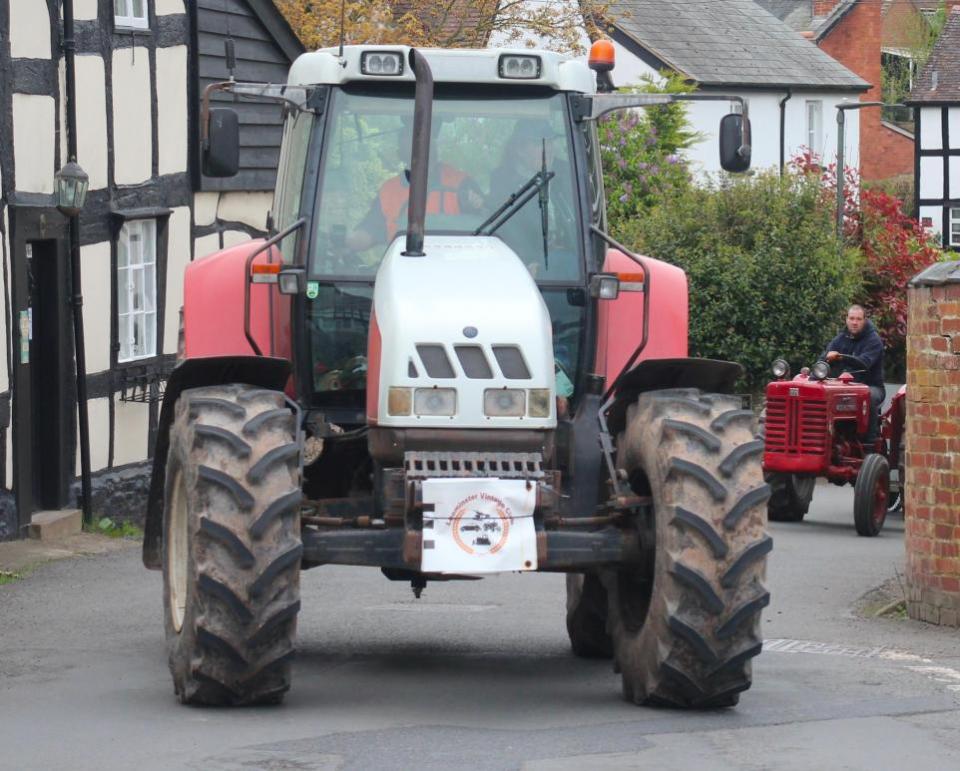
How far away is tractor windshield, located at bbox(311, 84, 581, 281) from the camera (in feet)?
30.6

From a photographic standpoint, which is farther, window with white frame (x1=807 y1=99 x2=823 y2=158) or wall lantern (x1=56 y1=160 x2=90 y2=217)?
window with white frame (x1=807 y1=99 x2=823 y2=158)

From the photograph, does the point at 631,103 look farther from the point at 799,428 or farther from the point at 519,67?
the point at 799,428

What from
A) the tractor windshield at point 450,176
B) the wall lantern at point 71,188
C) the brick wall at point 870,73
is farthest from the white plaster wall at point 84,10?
the brick wall at point 870,73

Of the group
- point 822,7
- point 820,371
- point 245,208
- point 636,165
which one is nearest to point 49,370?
point 245,208

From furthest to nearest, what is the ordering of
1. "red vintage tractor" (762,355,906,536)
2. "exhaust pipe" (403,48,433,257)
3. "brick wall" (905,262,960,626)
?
"red vintage tractor" (762,355,906,536) → "brick wall" (905,262,960,626) → "exhaust pipe" (403,48,433,257)

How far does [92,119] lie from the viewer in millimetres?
18250

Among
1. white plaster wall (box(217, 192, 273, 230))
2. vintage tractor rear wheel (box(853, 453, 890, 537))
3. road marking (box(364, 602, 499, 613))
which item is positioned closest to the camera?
road marking (box(364, 602, 499, 613))

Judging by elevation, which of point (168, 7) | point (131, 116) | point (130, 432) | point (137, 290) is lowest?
point (130, 432)

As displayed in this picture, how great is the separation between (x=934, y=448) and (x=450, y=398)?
4.65 m

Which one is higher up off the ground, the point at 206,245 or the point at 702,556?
the point at 206,245

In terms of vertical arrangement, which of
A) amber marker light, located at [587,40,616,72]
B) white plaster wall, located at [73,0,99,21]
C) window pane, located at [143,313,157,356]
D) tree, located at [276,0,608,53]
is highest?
tree, located at [276,0,608,53]

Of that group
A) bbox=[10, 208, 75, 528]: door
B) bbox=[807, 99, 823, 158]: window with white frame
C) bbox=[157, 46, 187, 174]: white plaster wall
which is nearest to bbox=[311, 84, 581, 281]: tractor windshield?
bbox=[10, 208, 75, 528]: door

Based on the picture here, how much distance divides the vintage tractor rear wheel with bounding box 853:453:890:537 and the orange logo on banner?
1057 centimetres

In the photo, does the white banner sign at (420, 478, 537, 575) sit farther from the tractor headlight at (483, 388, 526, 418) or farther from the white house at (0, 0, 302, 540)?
the white house at (0, 0, 302, 540)
